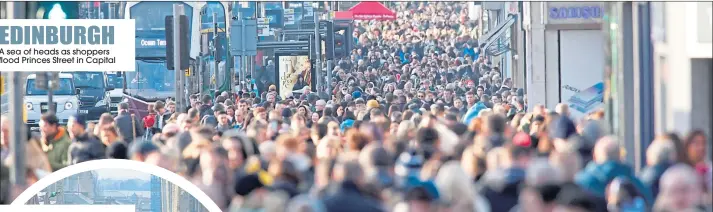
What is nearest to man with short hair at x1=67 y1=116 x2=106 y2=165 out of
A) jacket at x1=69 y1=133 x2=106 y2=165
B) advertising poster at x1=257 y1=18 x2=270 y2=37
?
jacket at x1=69 y1=133 x2=106 y2=165

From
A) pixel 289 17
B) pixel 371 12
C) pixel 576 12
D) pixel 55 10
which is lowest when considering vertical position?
pixel 55 10

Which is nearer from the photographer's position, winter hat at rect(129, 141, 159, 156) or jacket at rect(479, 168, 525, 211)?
jacket at rect(479, 168, 525, 211)

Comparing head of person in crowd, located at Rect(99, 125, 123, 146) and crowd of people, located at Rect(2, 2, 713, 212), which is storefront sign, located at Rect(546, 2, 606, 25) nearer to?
crowd of people, located at Rect(2, 2, 713, 212)

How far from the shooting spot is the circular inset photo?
11.5m

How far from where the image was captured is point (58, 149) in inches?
546

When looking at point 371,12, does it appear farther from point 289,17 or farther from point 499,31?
point 499,31

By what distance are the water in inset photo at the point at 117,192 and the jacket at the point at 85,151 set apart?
1.33 meters

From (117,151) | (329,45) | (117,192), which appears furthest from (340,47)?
(117,192)

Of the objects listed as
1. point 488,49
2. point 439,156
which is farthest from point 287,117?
point 488,49

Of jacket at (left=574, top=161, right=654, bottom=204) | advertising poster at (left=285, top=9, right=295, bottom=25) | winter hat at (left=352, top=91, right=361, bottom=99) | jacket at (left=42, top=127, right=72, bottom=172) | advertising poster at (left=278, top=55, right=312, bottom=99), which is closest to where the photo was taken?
jacket at (left=574, top=161, right=654, bottom=204)

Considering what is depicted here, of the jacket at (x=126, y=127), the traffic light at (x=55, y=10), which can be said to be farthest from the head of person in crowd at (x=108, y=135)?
the jacket at (x=126, y=127)

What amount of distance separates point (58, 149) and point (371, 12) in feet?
99.1

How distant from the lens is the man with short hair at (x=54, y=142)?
45.1 feet

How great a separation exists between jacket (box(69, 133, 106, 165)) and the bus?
17.3 m
